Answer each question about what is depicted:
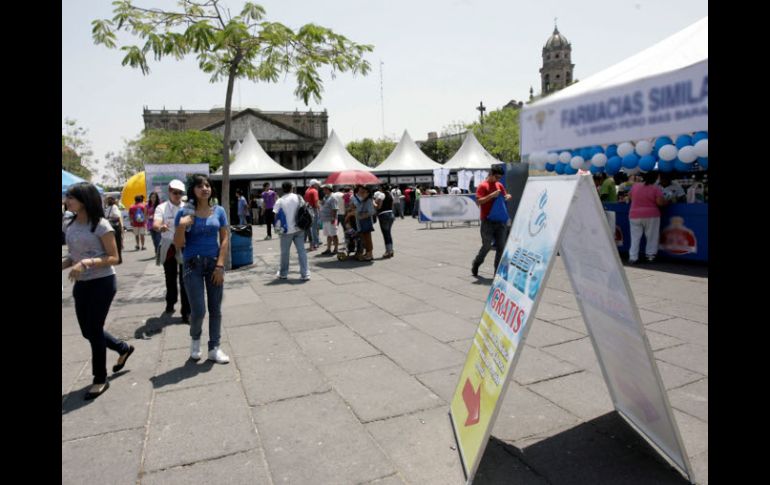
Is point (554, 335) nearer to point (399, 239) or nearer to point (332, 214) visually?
point (332, 214)

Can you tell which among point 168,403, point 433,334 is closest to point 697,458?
point 433,334

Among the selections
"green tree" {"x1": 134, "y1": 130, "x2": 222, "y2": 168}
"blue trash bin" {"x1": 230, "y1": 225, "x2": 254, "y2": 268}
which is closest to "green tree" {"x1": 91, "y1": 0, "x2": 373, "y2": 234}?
"blue trash bin" {"x1": 230, "y1": 225, "x2": 254, "y2": 268}

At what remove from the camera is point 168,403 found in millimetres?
3889

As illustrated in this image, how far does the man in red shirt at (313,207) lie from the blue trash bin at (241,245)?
256 centimetres

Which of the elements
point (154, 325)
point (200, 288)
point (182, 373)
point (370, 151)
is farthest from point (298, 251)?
point (370, 151)

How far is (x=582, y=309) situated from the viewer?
3.21 metres

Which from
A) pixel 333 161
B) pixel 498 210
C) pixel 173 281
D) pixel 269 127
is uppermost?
pixel 269 127

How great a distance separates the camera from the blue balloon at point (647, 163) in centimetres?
946

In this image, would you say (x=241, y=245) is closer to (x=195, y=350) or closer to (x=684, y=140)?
(x=195, y=350)

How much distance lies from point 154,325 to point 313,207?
7.58 metres

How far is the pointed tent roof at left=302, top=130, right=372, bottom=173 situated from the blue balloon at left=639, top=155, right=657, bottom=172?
19.5 metres

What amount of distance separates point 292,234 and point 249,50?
3.62 m

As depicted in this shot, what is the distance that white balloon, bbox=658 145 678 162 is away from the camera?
891cm

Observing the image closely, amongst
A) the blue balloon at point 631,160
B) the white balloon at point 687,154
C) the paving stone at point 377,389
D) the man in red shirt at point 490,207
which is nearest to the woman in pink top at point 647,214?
the blue balloon at point 631,160
